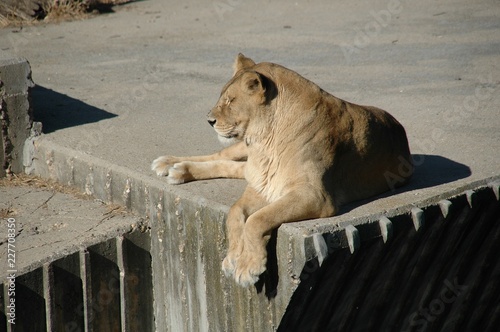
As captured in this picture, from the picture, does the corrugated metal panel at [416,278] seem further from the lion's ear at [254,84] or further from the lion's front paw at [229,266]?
the lion's ear at [254,84]

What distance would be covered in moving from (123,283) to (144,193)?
67cm

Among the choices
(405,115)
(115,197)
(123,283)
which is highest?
(405,115)

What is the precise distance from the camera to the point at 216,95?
8.09m

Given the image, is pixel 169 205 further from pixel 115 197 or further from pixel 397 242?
pixel 397 242

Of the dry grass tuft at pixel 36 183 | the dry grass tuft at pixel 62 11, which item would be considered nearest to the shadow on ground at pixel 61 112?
the dry grass tuft at pixel 36 183

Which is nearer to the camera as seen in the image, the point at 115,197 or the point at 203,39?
the point at 115,197

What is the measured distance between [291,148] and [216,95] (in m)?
3.31

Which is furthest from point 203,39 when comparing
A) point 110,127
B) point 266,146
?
point 266,146

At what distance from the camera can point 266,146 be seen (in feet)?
16.4

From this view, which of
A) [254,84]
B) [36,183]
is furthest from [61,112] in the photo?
[254,84]

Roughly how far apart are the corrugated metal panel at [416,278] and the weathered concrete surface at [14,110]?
3.14 metres

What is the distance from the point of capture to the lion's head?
4848 mm

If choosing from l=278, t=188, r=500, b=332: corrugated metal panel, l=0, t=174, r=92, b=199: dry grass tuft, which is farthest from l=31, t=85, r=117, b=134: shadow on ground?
l=278, t=188, r=500, b=332: corrugated metal panel

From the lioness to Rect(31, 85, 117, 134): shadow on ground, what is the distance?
2.39 m
